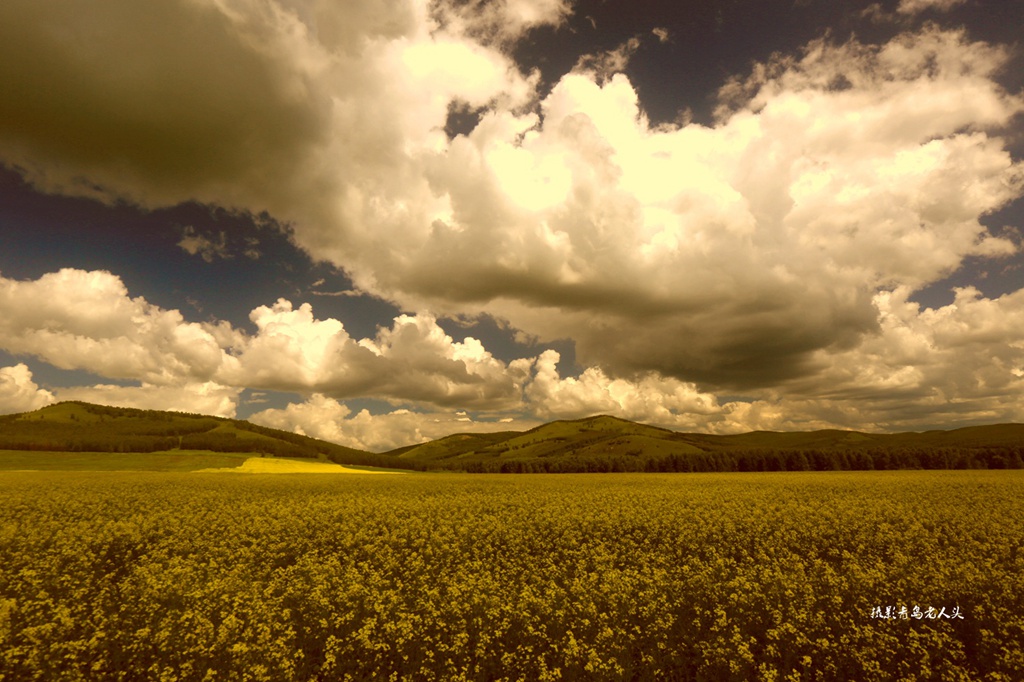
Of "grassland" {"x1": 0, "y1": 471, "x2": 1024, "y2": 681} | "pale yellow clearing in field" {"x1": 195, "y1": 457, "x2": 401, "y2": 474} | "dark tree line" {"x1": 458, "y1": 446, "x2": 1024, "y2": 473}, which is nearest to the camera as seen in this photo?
"grassland" {"x1": 0, "y1": 471, "x2": 1024, "y2": 681}

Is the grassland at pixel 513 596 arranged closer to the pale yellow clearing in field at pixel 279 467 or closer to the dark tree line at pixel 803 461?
the pale yellow clearing in field at pixel 279 467

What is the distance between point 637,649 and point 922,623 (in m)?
11.7

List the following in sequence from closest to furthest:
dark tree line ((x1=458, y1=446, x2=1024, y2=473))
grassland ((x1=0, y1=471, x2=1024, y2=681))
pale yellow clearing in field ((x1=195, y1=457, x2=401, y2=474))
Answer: grassland ((x1=0, y1=471, x2=1024, y2=681))
pale yellow clearing in field ((x1=195, y1=457, x2=401, y2=474))
dark tree line ((x1=458, y1=446, x2=1024, y2=473))

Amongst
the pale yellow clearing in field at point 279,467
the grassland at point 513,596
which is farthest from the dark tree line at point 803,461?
the grassland at point 513,596

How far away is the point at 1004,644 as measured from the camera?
17.6 m

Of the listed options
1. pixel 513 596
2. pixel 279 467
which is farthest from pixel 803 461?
pixel 513 596

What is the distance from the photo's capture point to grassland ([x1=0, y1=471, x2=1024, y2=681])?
1734 cm

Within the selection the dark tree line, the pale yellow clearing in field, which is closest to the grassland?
the pale yellow clearing in field

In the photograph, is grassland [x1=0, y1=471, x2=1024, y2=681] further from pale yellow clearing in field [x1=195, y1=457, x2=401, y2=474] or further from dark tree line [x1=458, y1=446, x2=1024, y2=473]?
dark tree line [x1=458, y1=446, x2=1024, y2=473]

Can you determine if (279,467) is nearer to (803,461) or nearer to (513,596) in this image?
(513,596)

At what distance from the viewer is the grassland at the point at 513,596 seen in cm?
1734

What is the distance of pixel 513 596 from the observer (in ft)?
71.5

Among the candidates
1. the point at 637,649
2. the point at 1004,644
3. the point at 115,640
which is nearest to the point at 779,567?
the point at 1004,644

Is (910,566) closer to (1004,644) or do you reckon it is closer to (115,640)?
(1004,644)
